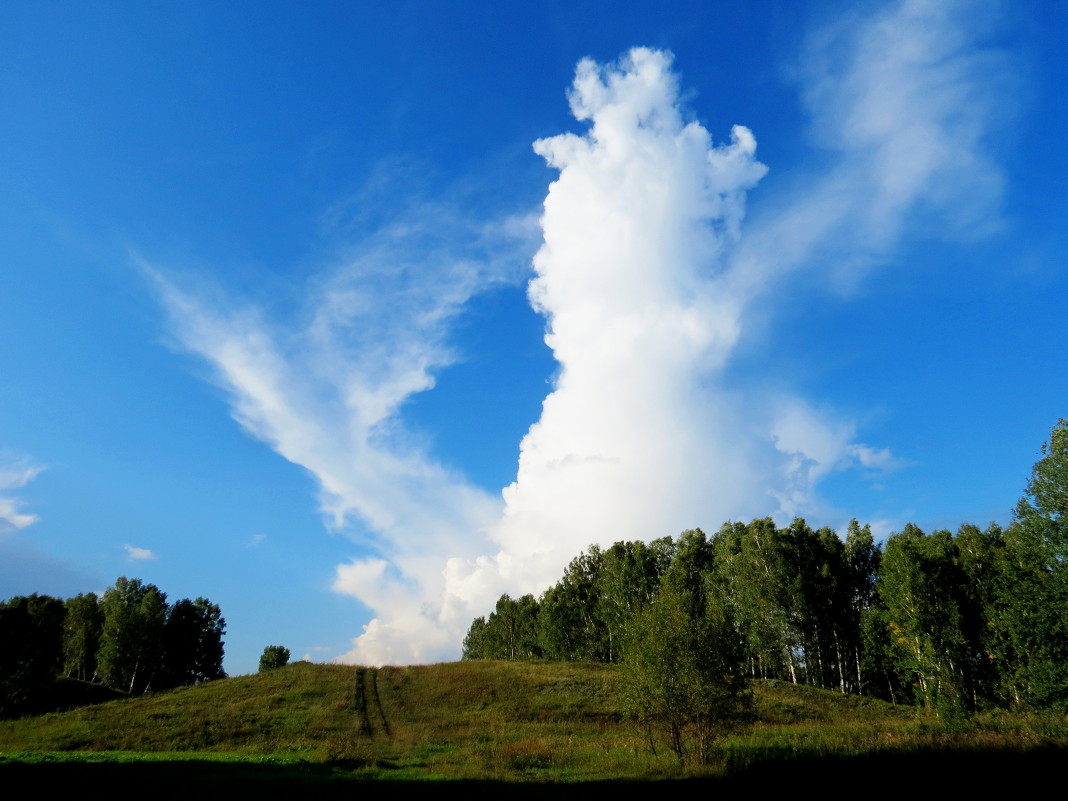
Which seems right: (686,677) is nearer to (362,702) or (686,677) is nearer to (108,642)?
(362,702)

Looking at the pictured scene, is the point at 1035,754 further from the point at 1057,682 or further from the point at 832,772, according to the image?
the point at 1057,682

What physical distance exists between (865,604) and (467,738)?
6656 cm

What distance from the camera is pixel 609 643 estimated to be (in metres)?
96.6

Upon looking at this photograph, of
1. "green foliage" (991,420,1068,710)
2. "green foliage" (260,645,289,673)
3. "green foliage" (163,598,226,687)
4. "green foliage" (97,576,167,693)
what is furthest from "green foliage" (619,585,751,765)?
"green foliage" (260,645,289,673)

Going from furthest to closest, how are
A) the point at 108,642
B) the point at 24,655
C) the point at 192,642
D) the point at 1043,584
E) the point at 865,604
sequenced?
the point at 192,642 → the point at 108,642 → the point at 865,604 → the point at 24,655 → the point at 1043,584

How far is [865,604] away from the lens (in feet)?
267

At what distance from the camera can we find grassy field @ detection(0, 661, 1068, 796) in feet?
87.7

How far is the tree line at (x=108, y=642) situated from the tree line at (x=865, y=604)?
6626 cm

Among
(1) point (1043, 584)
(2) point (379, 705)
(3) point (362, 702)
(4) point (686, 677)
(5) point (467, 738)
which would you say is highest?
(1) point (1043, 584)

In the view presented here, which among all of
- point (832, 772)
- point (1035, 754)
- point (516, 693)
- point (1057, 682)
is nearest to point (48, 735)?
point (516, 693)

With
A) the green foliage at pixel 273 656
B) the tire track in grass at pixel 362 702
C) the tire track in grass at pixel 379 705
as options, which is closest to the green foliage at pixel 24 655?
the tire track in grass at pixel 362 702

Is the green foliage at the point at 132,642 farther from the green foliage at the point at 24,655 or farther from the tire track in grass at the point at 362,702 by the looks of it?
the tire track in grass at the point at 362,702

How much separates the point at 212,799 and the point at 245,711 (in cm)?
3549

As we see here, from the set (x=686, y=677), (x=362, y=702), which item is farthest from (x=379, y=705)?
(x=686, y=677)
